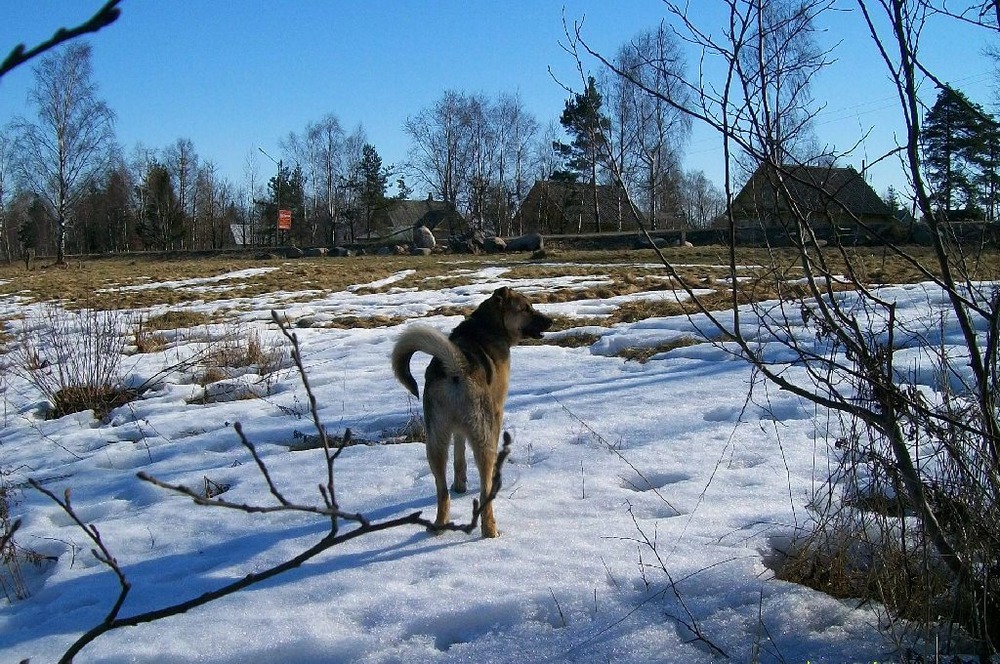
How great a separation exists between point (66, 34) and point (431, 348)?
299 centimetres

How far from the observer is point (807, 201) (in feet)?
7.90

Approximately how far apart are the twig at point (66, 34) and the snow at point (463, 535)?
2.26 meters

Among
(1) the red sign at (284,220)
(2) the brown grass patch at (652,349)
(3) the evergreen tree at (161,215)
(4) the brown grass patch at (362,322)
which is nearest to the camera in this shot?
(2) the brown grass patch at (652,349)

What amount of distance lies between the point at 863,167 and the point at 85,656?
→ 312 centimetres

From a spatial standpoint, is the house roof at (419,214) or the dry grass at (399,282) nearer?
the dry grass at (399,282)

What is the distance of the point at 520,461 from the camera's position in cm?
458

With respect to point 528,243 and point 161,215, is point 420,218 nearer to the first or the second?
point 161,215

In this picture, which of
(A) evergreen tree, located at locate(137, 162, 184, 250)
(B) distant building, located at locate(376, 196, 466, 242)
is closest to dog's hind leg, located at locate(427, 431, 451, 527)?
(B) distant building, located at locate(376, 196, 466, 242)

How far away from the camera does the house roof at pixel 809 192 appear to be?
87.4 inches

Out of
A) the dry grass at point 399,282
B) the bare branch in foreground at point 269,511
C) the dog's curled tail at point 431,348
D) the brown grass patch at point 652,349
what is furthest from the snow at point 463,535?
the dry grass at point 399,282

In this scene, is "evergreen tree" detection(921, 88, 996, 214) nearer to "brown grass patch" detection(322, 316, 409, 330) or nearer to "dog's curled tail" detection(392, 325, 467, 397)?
"dog's curled tail" detection(392, 325, 467, 397)

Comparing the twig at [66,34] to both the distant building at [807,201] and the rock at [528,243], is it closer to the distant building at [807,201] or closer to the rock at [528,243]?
the distant building at [807,201]

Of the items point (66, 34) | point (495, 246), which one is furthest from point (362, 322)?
point (495, 246)

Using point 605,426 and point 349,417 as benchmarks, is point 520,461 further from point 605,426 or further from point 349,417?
point 349,417
